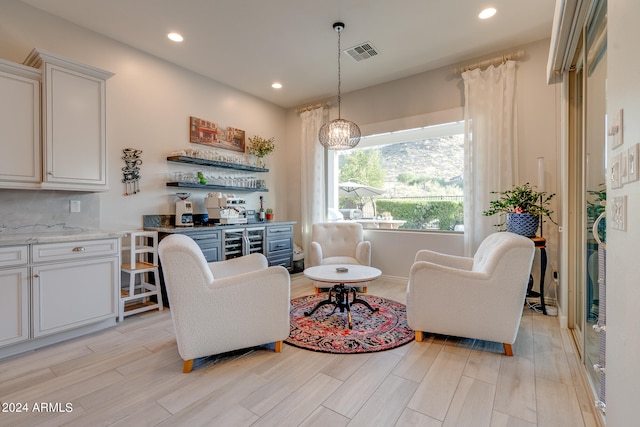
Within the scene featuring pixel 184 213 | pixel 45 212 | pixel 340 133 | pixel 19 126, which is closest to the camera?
pixel 19 126

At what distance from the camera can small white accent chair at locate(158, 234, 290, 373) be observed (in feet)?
6.45

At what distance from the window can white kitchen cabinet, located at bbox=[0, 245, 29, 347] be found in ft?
13.0

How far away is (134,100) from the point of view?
356cm

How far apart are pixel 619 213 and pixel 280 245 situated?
4130mm

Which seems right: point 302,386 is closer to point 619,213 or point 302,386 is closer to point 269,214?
point 619,213

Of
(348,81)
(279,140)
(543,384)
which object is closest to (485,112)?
(348,81)

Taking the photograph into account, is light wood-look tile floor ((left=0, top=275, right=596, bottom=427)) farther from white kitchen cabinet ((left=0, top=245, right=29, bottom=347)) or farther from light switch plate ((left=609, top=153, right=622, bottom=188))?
light switch plate ((left=609, top=153, right=622, bottom=188))

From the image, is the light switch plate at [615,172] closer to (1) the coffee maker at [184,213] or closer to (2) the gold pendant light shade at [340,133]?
(2) the gold pendant light shade at [340,133]

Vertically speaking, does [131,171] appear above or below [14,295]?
above

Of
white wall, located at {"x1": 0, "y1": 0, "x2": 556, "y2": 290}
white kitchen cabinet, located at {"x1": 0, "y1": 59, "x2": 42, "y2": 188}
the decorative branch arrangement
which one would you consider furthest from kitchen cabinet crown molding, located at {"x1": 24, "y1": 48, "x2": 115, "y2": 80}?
the decorative branch arrangement

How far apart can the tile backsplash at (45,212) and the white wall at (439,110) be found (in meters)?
3.16

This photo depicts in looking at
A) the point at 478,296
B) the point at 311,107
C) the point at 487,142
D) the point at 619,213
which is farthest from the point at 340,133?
the point at 619,213

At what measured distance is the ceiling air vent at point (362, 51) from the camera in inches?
140

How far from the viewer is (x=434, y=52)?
3703mm
